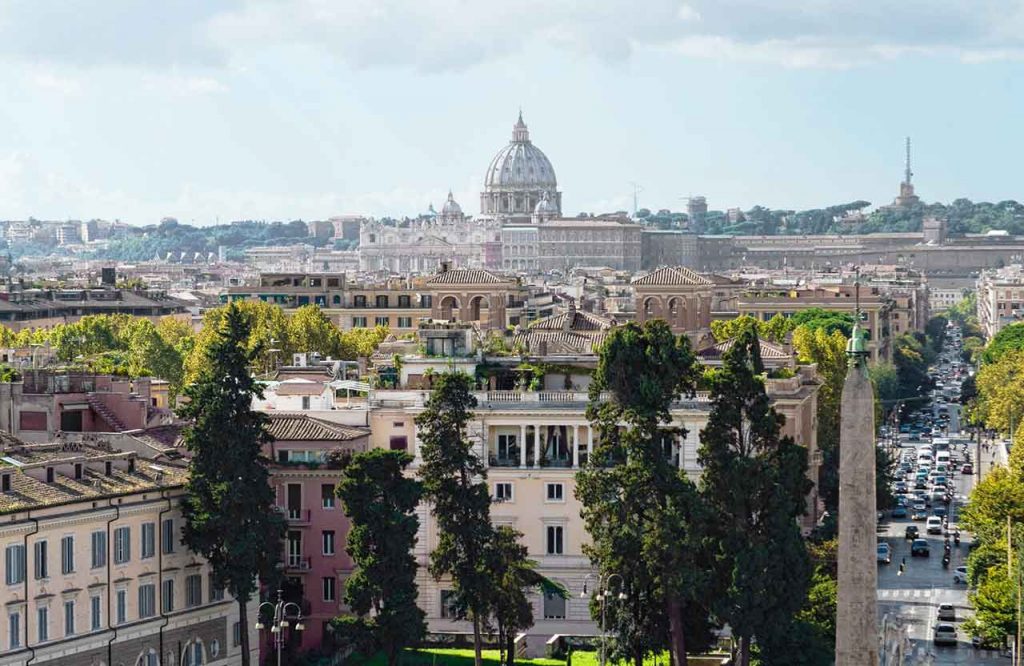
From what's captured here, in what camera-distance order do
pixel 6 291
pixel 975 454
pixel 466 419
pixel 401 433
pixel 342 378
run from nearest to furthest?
pixel 466 419
pixel 401 433
pixel 342 378
pixel 975 454
pixel 6 291

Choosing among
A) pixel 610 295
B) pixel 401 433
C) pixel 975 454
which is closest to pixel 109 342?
pixel 975 454

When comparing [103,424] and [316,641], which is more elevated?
[103,424]

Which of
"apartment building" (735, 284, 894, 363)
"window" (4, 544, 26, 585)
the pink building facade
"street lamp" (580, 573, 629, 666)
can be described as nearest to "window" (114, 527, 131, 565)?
"window" (4, 544, 26, 585)

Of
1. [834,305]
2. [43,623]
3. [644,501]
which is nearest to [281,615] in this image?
[43,623]

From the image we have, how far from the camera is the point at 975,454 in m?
114

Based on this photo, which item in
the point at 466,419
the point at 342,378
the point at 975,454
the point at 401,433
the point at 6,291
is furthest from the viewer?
the point at 6,291

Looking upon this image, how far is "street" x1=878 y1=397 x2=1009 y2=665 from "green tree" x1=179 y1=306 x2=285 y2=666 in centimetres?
1208

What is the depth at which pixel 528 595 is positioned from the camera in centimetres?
6050

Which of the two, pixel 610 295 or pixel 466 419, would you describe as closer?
pixel 466 419

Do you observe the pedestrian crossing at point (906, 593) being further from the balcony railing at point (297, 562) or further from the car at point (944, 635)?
the balcony railing at point (297, 562)

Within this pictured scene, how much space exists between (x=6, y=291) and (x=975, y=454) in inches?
2522

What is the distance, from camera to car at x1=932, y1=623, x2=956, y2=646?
63056mm

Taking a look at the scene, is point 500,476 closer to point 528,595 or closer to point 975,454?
point 528,595

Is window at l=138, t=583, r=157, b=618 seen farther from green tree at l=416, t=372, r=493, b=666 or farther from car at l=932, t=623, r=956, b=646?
car at l=932, t=623, r=956, b=646
